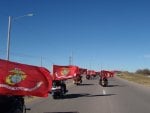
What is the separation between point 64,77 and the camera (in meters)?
34.1

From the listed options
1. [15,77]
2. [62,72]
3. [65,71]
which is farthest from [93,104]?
[15,77]

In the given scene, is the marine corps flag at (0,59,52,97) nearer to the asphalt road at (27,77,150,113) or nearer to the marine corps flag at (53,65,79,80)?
the asphalt road at (27,77,150,113)

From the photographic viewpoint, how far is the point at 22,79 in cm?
1251

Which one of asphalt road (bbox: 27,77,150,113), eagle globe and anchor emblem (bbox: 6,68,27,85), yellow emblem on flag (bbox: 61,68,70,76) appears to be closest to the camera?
eagle globe and anchor emblem (bbox: 6,68,27,85)

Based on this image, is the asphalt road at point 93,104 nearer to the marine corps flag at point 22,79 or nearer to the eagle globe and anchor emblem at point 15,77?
the marine corps flag at point 22,79

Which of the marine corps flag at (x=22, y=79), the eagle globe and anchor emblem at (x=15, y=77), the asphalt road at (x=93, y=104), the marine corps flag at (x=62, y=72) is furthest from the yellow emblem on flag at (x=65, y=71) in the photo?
the eagle globe and anchor emblem at (x=15, y=77)

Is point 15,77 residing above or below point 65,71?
below

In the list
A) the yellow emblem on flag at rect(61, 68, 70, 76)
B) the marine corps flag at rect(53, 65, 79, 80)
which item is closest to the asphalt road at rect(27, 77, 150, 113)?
the marine corps flag at rect(53, 65, 79, 80)

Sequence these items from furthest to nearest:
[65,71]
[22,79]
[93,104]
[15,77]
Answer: [65,71], [93,104], [22,79], [15,77]

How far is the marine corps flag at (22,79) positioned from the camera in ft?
39.7

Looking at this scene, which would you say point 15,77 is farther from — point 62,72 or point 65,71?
point 65,71

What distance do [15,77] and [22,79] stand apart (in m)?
0.25

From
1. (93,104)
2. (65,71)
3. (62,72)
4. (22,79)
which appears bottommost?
(93,104)

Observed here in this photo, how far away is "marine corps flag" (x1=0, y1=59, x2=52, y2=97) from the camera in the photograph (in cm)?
1211
